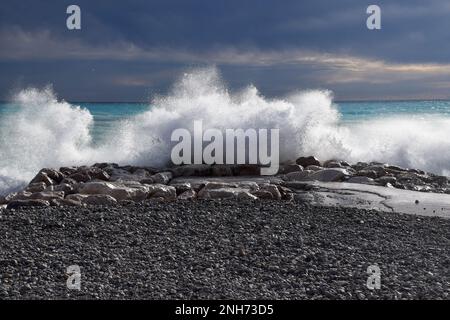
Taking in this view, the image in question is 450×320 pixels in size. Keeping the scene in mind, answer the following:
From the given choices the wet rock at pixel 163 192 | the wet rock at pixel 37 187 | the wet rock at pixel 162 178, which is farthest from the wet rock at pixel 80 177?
the wet rock at pixel 163 192

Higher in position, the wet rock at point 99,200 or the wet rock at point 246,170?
the wet rock at point 246,170

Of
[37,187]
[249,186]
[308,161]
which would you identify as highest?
[308,161]

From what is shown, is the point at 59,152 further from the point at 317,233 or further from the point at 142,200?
the point at 317,233

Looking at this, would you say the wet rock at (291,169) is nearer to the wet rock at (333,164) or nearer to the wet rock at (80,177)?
the wet rock at (333,164)

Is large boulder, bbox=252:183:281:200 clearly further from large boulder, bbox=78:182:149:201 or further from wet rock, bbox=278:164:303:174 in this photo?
wet rock, bbox=278:164:303:174

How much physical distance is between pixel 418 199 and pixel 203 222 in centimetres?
344

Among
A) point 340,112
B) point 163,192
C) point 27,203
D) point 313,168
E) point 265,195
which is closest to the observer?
point 27,203

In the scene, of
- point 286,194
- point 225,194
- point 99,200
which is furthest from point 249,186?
point 99,200

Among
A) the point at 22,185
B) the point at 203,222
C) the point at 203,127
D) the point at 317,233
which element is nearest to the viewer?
the point at 317,233

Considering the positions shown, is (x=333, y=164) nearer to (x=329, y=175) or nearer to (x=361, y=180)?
(x=329, y=175)

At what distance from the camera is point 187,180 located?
35.3 ft

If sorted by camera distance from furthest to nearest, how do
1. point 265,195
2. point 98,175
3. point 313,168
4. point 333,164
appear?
point 333,164 → point 313,168 → point 98,175 → point 265,195

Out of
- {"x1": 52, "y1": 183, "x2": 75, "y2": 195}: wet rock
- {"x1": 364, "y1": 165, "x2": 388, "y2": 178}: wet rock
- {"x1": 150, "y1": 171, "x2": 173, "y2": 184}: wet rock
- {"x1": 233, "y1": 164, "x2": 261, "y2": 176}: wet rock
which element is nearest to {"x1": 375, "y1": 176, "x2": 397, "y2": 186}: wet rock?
{"x1": 364, "y1": 165, "x2": 388, "y2": 178}: wet rock
